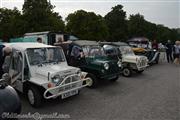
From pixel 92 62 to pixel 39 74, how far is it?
275cm

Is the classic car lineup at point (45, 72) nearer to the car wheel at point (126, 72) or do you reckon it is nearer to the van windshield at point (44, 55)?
the van windshield at point (44, 55)

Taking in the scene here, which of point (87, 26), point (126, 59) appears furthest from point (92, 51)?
point (87, 26)

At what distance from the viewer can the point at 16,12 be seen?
29.0m

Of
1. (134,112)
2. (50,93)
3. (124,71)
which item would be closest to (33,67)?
(50,93)

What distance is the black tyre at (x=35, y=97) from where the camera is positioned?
548 centimetres

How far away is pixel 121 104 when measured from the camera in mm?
5926

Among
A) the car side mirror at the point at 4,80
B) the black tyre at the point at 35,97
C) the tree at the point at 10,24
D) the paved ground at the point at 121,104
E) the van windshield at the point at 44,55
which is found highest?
the tree at the point at 10,24

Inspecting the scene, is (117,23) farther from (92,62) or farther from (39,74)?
A: (39,74)

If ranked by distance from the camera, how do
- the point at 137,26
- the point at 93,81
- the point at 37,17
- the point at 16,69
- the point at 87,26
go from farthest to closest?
the point at 137,26 < the point at 87,26 < the point at 37,17 < the point at 93,81 < the point at 16,69

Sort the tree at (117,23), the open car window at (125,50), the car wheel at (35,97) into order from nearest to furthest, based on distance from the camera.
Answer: the car wheel at (35,97), the open car window at (125,50), the tree at (117,23)

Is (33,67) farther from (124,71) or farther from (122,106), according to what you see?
(124,71)

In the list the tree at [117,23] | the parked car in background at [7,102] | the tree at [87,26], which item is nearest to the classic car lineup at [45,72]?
the parked car in background at [7,102]

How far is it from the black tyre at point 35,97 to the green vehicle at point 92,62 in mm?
2621

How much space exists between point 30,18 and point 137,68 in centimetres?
2000
